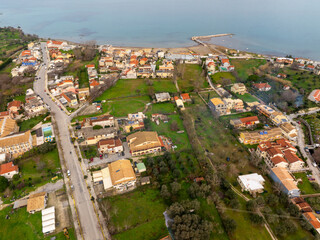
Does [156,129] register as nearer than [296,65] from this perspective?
Yes

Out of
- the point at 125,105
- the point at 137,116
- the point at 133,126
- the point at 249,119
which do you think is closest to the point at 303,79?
the point at 249,119

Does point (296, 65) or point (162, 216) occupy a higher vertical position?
point (296, 65)

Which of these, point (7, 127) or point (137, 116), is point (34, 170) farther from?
point (137, 116)

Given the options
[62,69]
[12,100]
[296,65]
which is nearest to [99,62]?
[62,69]

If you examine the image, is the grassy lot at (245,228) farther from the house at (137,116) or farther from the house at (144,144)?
the house at (137,116)

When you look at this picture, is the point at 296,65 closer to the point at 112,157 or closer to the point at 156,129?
the point at 156,129

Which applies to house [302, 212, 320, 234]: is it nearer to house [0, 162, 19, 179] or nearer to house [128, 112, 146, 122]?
house [128, 112, 146, 122]

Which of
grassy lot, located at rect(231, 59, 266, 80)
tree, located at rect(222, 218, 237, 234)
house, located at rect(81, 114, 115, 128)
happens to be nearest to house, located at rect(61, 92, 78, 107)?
house, located at rect(81, 114, 115, 128)

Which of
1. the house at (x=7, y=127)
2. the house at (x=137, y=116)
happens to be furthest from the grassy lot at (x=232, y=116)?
the house at (x=7, y=127)
